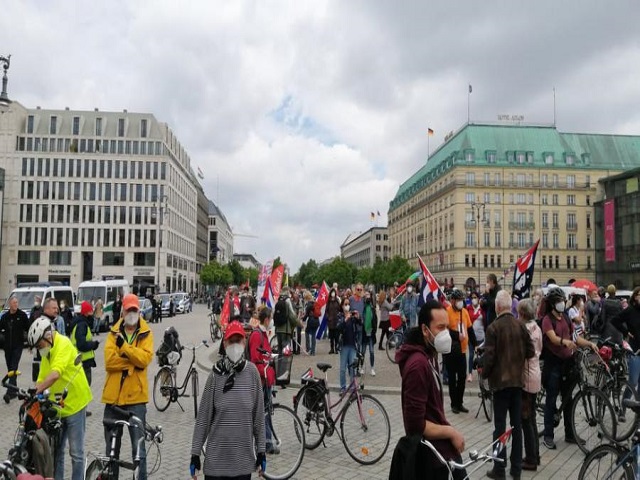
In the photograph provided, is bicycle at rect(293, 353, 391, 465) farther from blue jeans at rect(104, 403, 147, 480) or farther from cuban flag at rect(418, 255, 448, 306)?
cuban flag at rect(418, 255, 448, 306)

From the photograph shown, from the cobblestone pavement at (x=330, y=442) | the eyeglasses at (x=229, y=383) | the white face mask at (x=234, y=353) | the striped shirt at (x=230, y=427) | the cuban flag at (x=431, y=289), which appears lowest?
the cobblestone pavement at (x=330, y=442)

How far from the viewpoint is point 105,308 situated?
100.0 ft

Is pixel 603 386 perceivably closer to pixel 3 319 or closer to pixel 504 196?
pixel 3 319

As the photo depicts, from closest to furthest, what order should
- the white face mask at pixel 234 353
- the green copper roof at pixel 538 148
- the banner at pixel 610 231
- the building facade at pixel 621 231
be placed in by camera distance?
the white face mask at pixel 234 353
the building facade at pixel 621 231
the banner at pixel 610 231
the green copper roof at pixel 538 148

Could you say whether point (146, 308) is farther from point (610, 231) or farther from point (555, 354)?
point (610, 231)

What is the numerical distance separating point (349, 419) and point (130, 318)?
3343 millimetres

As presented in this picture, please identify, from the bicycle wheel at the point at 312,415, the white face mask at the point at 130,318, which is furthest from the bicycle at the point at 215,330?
the white face mask at the point at 130,318

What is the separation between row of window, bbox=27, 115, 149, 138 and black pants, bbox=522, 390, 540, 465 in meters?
83.1

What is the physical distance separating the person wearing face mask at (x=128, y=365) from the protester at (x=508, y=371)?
3861 millimetres

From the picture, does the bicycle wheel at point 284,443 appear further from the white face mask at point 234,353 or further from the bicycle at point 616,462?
the bicycle at point 616,462

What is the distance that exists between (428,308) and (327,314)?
49.4 ft

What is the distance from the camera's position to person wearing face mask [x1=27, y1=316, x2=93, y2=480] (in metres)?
5.64

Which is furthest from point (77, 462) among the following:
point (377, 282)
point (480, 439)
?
point (377, 282)

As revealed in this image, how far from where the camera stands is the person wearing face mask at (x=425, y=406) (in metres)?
3.63
